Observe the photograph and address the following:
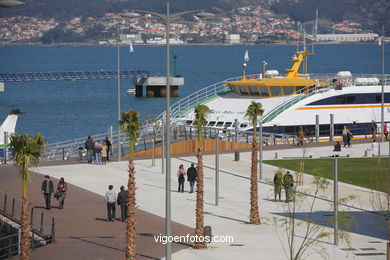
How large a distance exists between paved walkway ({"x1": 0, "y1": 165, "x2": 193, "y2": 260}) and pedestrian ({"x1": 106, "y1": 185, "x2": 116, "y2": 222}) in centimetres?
23

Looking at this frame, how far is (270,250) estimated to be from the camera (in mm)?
29812

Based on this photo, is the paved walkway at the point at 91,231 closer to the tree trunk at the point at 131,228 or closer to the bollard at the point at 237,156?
the tree trunk at the point at 131,228

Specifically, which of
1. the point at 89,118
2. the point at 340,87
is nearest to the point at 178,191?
the point at 340,87

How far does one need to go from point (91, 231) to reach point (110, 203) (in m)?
1.37

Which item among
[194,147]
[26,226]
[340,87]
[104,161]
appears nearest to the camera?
[26,226]

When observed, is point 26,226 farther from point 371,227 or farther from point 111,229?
point 371,227

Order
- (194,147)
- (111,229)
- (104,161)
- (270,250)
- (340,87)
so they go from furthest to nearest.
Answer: (340,87)
(194,147)
(104,161)
(111,229)
(270,250)

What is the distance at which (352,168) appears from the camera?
158 ft

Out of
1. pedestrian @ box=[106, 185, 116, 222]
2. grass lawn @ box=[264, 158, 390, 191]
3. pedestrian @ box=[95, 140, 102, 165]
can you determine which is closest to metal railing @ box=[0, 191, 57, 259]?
pedestrian @ box=[106, 185, 116, 222]

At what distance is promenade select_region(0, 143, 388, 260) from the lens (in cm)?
2948

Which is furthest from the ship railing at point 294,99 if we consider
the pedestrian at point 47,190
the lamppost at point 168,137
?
the lamppost at point 168,137

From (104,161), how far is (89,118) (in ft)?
200

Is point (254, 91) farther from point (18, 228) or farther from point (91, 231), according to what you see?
point (18, 228)

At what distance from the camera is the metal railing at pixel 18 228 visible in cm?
3023
